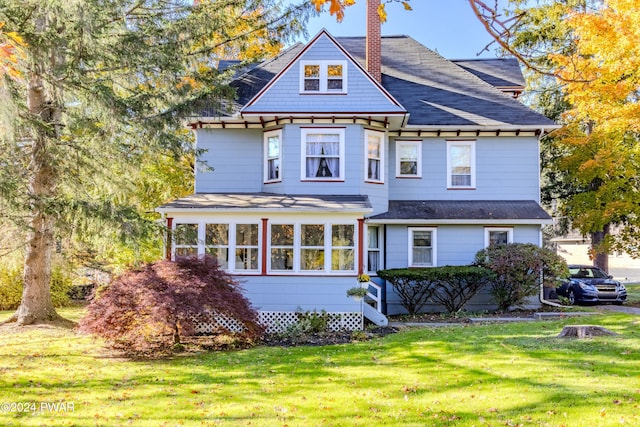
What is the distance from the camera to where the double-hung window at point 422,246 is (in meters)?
16.2

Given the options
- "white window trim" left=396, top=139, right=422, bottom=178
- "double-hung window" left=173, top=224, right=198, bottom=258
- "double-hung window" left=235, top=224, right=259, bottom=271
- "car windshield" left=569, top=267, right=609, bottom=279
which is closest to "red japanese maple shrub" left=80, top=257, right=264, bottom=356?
"double-hung window" left=173, top=224, right=198, bottom=258

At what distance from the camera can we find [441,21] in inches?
189

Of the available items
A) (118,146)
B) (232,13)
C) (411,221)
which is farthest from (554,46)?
(118,146)

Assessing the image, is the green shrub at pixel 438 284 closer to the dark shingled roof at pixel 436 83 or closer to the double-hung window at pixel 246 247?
the double-hung window at pixel 246 247

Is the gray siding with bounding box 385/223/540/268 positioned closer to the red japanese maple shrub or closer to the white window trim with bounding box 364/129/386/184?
the white window trim with bounding box 364/129/386/184

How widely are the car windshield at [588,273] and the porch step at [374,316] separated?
9.60 metres

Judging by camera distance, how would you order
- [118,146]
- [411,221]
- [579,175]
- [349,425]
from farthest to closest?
[579,175]
[411,221]
[118,146]
[349,425]

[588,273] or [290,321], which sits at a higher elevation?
[588,273]

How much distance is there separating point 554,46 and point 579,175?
24.7ft

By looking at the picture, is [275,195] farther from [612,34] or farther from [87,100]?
[612,34]

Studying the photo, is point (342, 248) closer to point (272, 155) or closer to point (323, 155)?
point (323, 155)

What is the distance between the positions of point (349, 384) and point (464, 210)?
1036cm

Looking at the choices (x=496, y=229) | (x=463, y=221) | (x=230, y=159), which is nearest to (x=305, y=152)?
(x=230, y=159)

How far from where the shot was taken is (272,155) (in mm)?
16062
